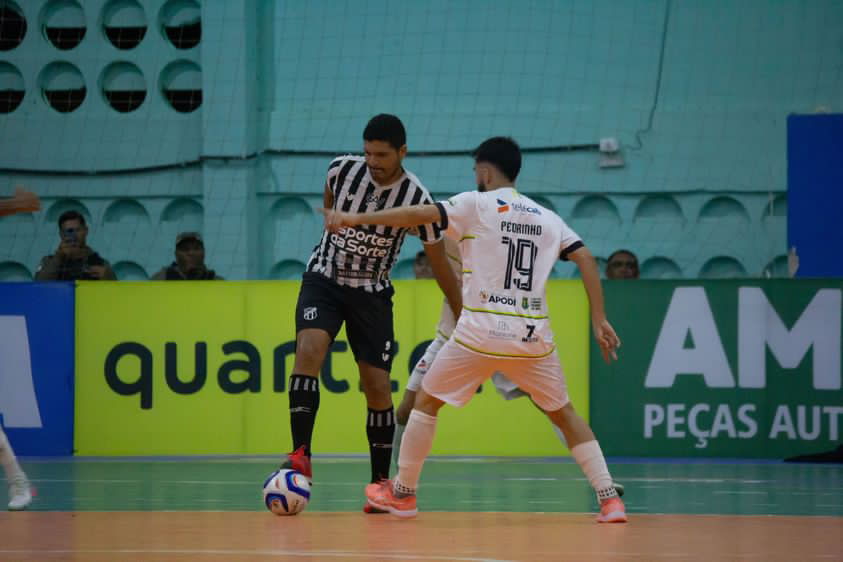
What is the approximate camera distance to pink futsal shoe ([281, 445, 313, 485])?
24.0 ft

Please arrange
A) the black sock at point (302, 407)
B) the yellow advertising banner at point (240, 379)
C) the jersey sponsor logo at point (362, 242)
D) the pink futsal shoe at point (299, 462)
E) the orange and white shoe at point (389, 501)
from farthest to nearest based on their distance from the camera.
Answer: the yellow advertising banner at point (240, 379) < the jersey sponsor logo at point (362, 242) < the black sock at point (302, 407) < the pink futsal shoe at point (299, 462) < the orange and white shoe at point (389, 501)

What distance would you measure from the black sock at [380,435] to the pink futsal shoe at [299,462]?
573 mm

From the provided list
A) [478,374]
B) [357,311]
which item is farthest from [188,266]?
[478,374]

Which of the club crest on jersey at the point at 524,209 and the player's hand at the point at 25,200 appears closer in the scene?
the club crest on jersey at the point at 524,209

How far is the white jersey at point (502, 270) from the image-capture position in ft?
22.6

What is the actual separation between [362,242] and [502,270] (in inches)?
43.3

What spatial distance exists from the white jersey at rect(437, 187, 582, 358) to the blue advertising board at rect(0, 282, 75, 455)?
632 centimetres

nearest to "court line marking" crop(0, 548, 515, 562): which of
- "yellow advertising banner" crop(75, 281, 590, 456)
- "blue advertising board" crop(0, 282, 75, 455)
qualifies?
"yellow advertising banner" crop(75, 281, 590, 456)

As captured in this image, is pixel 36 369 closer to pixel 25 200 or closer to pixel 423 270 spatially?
pixel 423 270

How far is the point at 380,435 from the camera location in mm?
7914

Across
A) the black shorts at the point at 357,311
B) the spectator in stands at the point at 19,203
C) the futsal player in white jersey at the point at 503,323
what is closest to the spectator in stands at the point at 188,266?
the spectator in stands at the point at 19,203

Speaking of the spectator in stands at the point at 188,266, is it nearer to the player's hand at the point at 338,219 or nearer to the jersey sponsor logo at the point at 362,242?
the jersey sponsor logo at the point at 362,242

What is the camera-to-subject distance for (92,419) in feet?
39.8

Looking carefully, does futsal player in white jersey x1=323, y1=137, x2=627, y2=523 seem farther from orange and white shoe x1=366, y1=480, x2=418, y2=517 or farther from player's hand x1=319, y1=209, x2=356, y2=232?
player's hand x1=319, y1=209, x2=356, y2=232
